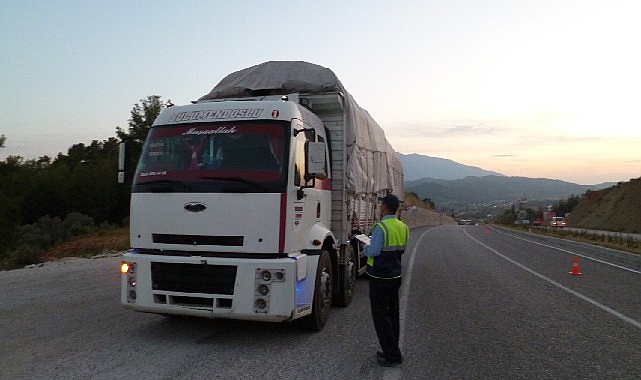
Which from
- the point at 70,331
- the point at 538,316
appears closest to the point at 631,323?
the point at 538,316

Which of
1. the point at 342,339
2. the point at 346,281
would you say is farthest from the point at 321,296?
the point at 346,281

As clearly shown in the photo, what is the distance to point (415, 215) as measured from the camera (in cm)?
5497

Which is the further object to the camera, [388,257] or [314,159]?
[314,159]

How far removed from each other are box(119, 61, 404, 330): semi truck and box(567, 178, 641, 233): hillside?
4786cm

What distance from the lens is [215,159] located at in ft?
21.0

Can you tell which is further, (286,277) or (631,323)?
(631,323)

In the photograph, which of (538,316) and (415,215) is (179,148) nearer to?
(538,316)

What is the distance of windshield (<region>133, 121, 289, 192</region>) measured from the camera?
6176 millimetres

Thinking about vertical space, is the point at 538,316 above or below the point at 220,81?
below

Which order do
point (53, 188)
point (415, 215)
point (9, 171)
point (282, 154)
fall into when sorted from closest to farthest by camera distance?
point (282, 154), point (9, 171), point (53, 188), point (415, 215)

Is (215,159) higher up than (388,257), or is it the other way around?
(215,159)

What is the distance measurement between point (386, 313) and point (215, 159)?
263 cm

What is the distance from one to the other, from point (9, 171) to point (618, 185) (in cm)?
5923

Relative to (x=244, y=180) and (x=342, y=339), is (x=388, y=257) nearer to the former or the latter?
(x=342, y=339)
